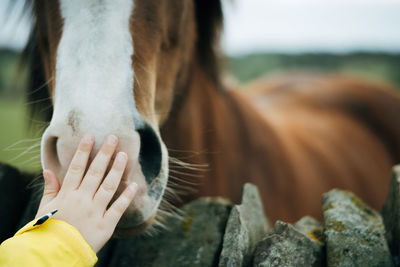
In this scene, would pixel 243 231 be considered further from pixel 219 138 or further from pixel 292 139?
pixel 292 139

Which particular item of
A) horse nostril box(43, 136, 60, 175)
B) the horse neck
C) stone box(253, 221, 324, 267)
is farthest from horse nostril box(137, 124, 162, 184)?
the horse neck

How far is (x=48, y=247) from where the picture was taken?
0.71 m

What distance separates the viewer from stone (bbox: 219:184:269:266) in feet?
2.83

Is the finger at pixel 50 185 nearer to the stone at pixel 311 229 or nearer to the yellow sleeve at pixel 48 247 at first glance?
the yellow sleeve at pixel 48 247

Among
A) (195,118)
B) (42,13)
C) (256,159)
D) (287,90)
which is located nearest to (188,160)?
(195,118)

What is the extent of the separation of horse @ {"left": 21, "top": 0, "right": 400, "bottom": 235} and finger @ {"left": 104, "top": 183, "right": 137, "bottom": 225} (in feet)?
0.14

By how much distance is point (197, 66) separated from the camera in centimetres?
195

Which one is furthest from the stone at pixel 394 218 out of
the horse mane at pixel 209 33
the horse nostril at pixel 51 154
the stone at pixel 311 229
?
the horse mane at pixel 209 33

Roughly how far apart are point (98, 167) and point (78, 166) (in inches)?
2.0

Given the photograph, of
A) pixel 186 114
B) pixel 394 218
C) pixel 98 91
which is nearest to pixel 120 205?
pixel 98 91

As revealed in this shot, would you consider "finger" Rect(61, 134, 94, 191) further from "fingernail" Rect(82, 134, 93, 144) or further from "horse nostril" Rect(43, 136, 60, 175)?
"horse nostril" Rect(43, 136, 60, 175)

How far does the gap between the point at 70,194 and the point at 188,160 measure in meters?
0.94

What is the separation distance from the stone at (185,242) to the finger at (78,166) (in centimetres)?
41

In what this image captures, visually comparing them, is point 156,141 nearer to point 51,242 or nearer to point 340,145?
point 51,242
